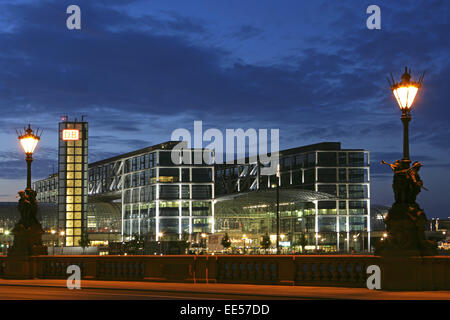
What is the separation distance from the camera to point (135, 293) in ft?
71.8

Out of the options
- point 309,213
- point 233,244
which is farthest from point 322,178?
point 233,244

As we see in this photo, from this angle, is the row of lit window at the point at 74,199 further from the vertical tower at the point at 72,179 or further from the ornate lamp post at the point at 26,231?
the ornate lamp post at the point at 26,231

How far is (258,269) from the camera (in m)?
24.0

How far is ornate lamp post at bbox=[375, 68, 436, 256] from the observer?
1991 centimetres

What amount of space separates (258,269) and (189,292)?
351 centimetres

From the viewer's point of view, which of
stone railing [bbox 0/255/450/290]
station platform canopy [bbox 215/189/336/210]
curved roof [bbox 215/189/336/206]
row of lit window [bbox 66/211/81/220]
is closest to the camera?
stone railing [bbox 0/255/450/290]

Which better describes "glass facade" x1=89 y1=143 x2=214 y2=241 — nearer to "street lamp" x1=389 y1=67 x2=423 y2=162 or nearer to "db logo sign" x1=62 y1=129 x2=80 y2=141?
"db logo sign" x1=62 y1=129 x2=80 y2=141

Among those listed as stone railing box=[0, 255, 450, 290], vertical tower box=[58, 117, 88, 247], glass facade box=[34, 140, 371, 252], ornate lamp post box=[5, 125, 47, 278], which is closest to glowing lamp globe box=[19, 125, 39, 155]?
ornate lamp post box=[5, 125, 47, 278]

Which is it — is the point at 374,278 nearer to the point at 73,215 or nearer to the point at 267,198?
the point at 73,215

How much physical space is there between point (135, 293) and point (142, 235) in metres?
146

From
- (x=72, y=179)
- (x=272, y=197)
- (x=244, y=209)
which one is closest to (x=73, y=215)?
(x=72, y=179)

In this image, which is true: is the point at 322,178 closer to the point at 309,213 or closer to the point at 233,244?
the point at 309,213

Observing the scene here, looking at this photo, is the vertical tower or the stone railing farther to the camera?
the vertical tower

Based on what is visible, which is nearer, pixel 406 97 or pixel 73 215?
pixel 406 97
